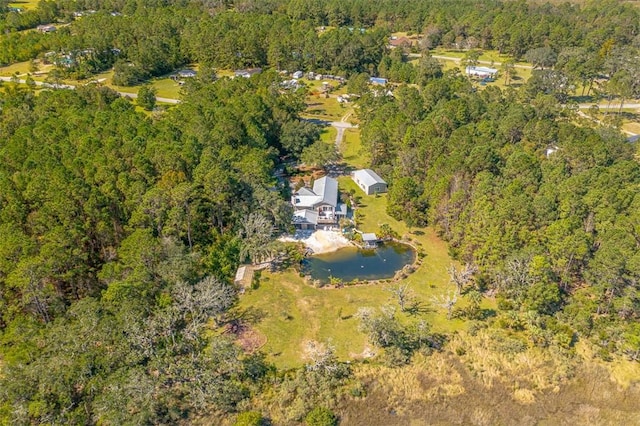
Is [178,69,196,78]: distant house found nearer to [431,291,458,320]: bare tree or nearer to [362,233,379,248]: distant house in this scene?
[362,233,379,248]: distant house

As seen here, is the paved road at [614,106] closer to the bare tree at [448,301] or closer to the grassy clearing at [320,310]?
the grassy clearing at [320,310]

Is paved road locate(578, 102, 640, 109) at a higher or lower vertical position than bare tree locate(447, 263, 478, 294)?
higher

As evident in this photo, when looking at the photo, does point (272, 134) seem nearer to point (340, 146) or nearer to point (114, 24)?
point (340, 146)

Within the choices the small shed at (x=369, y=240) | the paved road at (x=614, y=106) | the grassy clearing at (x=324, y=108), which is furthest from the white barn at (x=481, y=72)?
the small shed at (x=369, y=240)

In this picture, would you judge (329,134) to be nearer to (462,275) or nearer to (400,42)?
(462,275)

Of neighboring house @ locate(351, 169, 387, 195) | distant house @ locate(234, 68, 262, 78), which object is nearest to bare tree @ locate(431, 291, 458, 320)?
neighboring house @ locate(351, 169, 387, 195)

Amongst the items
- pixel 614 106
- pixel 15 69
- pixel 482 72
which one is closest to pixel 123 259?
pixel 15 69

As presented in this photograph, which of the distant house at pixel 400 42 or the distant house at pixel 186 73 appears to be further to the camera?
the distant house at pixel 400 42

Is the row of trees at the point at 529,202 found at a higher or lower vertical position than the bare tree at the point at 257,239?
higher
